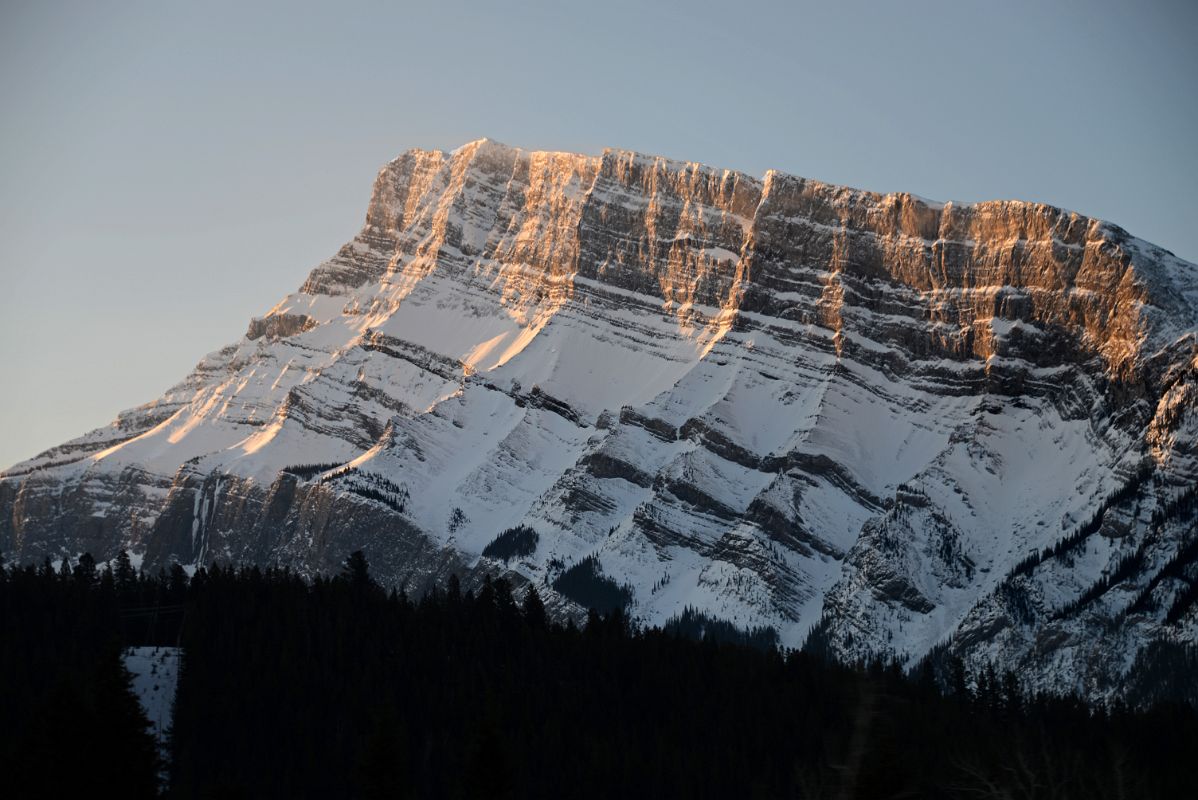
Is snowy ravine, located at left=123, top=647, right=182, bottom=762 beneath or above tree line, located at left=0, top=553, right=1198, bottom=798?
beneath

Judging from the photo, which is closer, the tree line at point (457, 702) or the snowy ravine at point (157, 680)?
the tree line at point (457, 702)

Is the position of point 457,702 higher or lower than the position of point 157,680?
higher

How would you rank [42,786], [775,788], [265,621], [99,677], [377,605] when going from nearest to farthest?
[42,786] < [99,677] < [775,788] < [265,621] < [377,605]

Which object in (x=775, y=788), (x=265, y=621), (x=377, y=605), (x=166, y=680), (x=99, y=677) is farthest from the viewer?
(x=377, y=605)

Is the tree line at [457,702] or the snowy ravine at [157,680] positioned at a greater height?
the tree line at [457,702]

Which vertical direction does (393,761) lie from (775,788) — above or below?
above

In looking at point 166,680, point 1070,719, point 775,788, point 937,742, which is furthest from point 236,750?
point 1070,719

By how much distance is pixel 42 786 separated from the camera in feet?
377

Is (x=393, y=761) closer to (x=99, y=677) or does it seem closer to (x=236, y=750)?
(x=99, y=677)

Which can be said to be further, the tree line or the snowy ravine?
the snowy ravine

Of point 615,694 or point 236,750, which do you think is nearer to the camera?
point 236,750

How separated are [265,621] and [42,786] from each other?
6853 cm

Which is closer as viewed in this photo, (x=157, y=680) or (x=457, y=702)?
(x=157, y=680)

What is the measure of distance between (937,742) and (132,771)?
7496 centimetres
